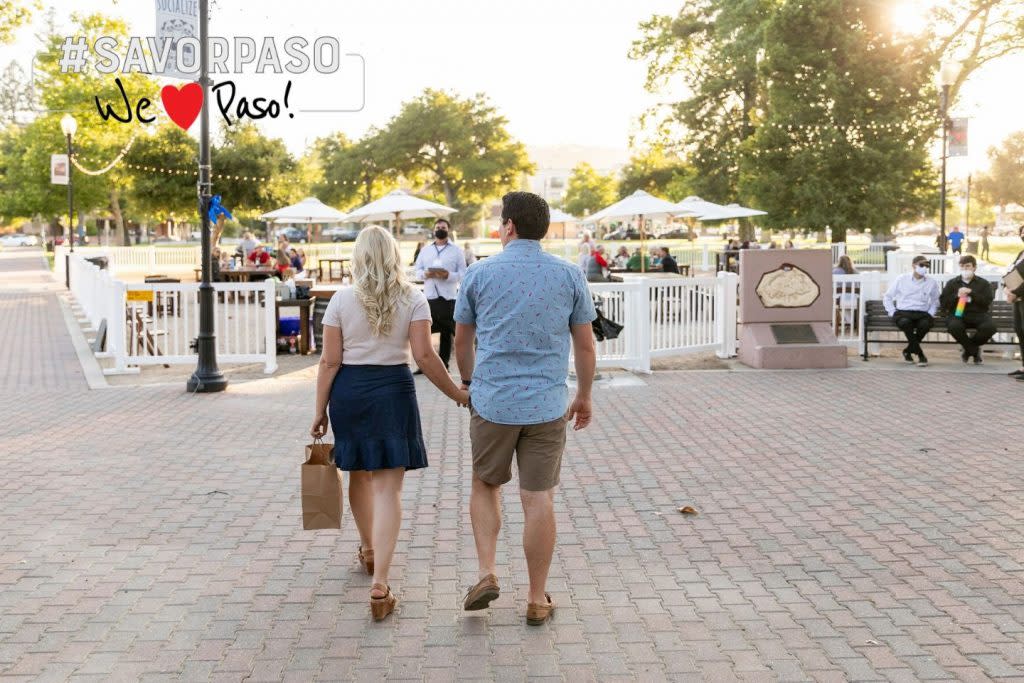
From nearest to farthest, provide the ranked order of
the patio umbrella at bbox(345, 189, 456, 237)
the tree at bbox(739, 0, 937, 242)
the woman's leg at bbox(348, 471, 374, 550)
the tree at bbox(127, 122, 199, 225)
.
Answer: the woman's leg at bbox(348, 471, 374, 550) < the patio umbrella at bbox(345, 189, 456, 237) < the tree at bbox(739, 0, 937, 242) < the tree at bbox(127, 122, 199, 225)

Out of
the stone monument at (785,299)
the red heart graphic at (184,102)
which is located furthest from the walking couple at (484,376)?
the red heart graphic at (184,102)

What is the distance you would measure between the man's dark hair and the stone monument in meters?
9.83

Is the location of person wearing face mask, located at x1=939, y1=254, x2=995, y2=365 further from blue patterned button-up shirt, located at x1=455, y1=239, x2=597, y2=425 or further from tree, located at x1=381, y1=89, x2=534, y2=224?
tree, located at x1=381, y1=89, x2=534, y2=224

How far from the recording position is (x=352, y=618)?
4.96 m

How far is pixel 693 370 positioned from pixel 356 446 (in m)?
9.56

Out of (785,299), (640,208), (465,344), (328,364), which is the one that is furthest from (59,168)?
(465,344)

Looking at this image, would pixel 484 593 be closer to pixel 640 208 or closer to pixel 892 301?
pixel 892 301

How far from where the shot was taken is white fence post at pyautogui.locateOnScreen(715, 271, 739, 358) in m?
15.1

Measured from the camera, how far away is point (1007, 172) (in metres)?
80.4

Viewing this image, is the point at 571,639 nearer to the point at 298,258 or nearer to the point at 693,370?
the point at 693,370

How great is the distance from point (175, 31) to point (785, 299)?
26.5ft

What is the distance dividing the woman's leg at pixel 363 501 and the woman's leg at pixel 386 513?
33 cm

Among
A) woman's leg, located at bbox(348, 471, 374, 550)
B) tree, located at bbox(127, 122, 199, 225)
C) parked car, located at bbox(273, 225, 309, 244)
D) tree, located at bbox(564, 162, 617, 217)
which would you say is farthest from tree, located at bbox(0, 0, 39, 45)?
tree, located at bbox(564, 162, 617, 217)

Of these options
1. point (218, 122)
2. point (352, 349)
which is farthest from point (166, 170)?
point (352, 349)
